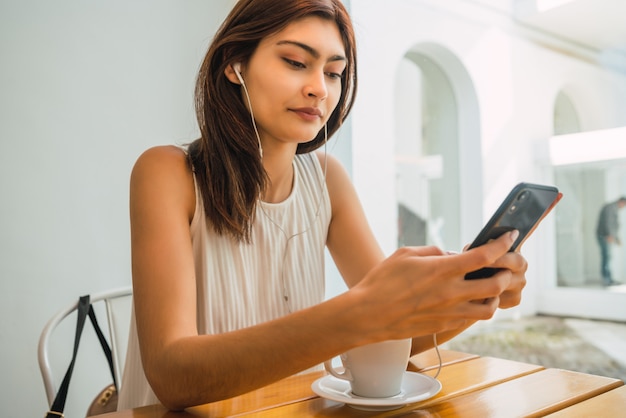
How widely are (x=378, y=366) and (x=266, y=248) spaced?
1.63ft

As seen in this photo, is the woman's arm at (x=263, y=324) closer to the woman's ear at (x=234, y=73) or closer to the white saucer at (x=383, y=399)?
the white saucer at (x=383, y=399)

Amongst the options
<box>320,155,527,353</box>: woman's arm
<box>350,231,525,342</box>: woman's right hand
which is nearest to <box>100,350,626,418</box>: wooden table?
<box>350,231,525,342</box>: woman's right hand

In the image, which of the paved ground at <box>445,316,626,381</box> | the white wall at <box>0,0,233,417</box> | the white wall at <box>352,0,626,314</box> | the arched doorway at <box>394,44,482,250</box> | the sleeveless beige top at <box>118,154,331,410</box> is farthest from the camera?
the arched doorway at <box>394,44,482,250</box>

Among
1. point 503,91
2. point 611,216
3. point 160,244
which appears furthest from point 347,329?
point 503,91

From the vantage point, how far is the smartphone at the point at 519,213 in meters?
0.55

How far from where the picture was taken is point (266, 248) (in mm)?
1111

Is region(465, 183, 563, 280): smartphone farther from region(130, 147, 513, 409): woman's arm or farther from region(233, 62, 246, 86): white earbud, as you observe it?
region(233, 62, 246, 86): white earbud

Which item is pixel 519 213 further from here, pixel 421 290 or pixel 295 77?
pixel 295 77

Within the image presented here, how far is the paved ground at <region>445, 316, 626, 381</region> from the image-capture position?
2506mm

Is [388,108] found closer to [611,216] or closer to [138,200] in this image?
[611,216]

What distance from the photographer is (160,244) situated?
845 mm

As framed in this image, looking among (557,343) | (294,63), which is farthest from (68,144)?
(557,343)

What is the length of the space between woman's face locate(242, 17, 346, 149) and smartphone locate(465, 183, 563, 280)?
0.47 m

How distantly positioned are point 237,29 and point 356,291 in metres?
0.61
